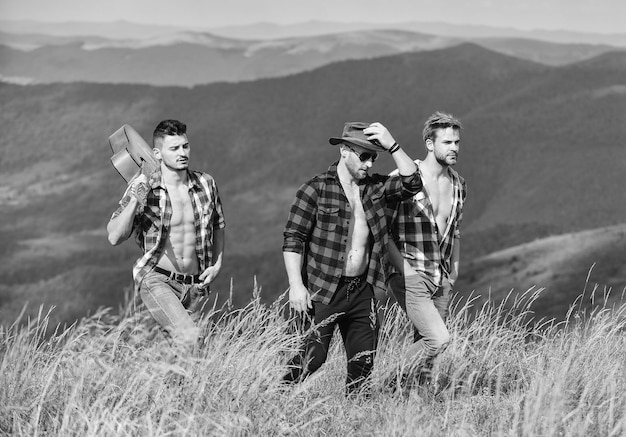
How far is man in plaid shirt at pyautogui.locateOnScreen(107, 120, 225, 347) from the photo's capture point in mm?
5898

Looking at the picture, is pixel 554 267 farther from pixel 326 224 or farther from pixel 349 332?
pixel 326 224

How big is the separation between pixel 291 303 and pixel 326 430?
827 mm

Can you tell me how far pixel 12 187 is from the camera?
5930 inches

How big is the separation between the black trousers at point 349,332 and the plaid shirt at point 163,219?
81cm

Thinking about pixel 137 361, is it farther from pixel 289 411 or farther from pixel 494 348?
pixel 494 348

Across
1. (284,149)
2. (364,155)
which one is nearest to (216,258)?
(364,155)

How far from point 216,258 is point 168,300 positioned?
53 centimetres

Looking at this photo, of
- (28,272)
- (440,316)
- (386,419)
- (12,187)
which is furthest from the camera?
(12,187)

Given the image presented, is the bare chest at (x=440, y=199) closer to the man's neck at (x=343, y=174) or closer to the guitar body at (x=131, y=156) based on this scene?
the man's neck at (x=343, y=174)

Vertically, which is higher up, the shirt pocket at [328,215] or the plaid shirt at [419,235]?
the shirt pocket at [328,215]

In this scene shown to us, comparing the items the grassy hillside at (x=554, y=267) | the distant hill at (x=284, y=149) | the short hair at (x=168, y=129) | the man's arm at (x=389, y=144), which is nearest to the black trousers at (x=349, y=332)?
the man's arm at (x=389, y=144)

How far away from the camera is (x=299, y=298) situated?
18.9 feet

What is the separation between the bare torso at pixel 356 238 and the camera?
234 inches

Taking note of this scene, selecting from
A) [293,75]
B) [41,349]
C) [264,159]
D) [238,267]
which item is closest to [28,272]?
[238,267]
